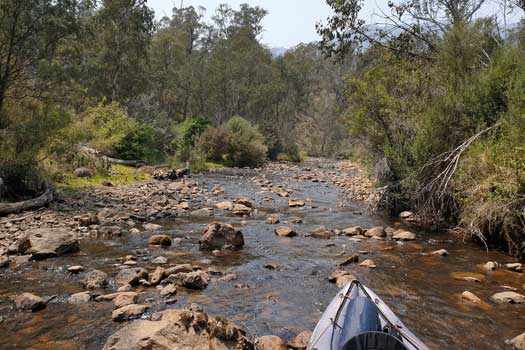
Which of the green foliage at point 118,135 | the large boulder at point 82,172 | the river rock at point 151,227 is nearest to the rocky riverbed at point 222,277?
the river rock at point 151,227

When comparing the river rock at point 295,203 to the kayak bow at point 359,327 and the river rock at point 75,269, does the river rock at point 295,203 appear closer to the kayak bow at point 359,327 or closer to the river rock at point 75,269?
the river rock at point 75,269

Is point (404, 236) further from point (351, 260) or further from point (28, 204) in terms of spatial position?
point (28, 204)

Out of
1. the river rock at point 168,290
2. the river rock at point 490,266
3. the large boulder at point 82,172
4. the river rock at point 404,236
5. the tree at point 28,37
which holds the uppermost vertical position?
the tree at point 28,37

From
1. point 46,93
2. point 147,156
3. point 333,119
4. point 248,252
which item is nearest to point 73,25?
point 46,93

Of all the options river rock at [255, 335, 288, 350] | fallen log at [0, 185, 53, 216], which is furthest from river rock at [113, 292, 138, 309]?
fallen log at [0, 185, 53, 216]

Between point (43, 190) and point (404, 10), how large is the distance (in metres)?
15.0

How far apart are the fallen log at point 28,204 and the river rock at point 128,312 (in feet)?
24.3

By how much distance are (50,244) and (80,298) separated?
2.82 metres

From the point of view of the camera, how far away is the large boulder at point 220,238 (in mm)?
10297

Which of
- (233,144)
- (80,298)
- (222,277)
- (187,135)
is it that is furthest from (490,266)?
(187,135)

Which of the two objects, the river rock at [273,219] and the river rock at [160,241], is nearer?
the river rock at [160,241]

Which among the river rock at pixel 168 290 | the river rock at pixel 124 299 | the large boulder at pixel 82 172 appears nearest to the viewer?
the river rock at pixel 124 299

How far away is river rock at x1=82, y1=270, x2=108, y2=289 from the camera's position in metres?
7.52

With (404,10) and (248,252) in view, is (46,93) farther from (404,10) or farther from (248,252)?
(404,10)
